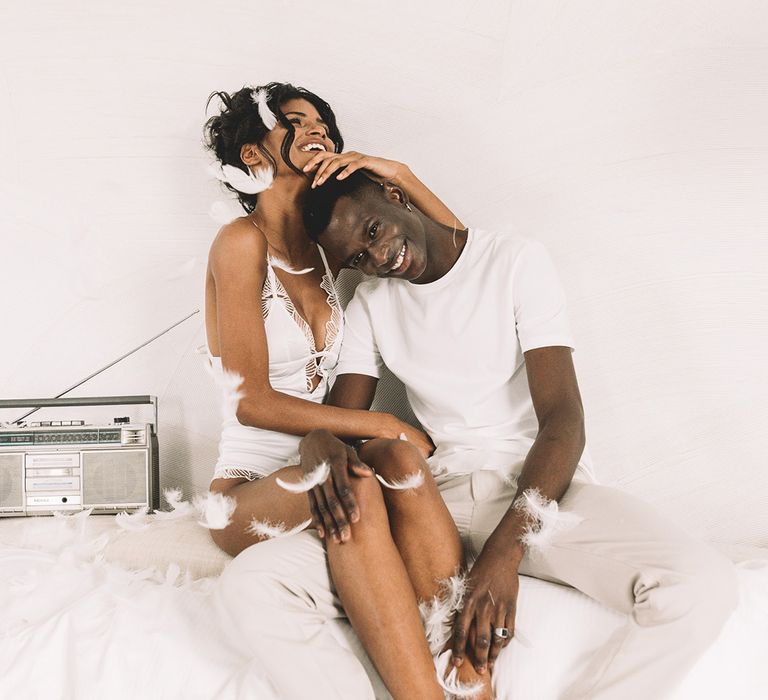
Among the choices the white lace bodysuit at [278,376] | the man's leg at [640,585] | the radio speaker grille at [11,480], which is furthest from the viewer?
the radio speaker grille at [11,480]

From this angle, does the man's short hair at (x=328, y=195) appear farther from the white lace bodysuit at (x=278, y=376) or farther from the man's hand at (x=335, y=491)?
the man's hand at (x=335, y=491)

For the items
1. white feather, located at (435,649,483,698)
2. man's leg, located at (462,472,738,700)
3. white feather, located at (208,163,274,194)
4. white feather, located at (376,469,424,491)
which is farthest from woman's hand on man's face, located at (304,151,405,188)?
white feather, located at (435,649,483,698)

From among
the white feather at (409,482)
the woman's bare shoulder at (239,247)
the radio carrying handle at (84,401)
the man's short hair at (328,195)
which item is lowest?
the radio carrying handle at (84,401)

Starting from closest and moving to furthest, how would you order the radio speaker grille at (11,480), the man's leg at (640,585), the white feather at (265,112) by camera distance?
the man's leg at (640,585) → the white feather at (265,112) → the radio speaker grille at (11,480)

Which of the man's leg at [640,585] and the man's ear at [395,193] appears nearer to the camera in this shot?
the man's leg at [640,585]

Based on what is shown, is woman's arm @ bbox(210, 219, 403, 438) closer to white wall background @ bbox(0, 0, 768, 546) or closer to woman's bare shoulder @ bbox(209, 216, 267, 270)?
woman's bare shoulder @ bbox(209, 216, 267, 270)

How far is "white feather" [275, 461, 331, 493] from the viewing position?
3.64 feet

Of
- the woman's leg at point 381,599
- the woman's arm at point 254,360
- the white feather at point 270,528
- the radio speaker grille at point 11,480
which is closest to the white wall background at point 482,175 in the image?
the radio speaker grille at point 11,480

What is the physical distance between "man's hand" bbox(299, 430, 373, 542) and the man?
0.05 ft

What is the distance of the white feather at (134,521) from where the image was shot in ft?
4.95

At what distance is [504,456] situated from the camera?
137 centimetres

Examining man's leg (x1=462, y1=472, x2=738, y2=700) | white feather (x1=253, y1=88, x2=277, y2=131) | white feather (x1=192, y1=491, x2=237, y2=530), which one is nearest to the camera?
man's leg (x1=462, y1=472, x2=738, y2=700)

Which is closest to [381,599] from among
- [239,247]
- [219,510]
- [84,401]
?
[219,510]

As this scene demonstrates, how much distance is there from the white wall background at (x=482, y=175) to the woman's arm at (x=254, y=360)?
0.50m
